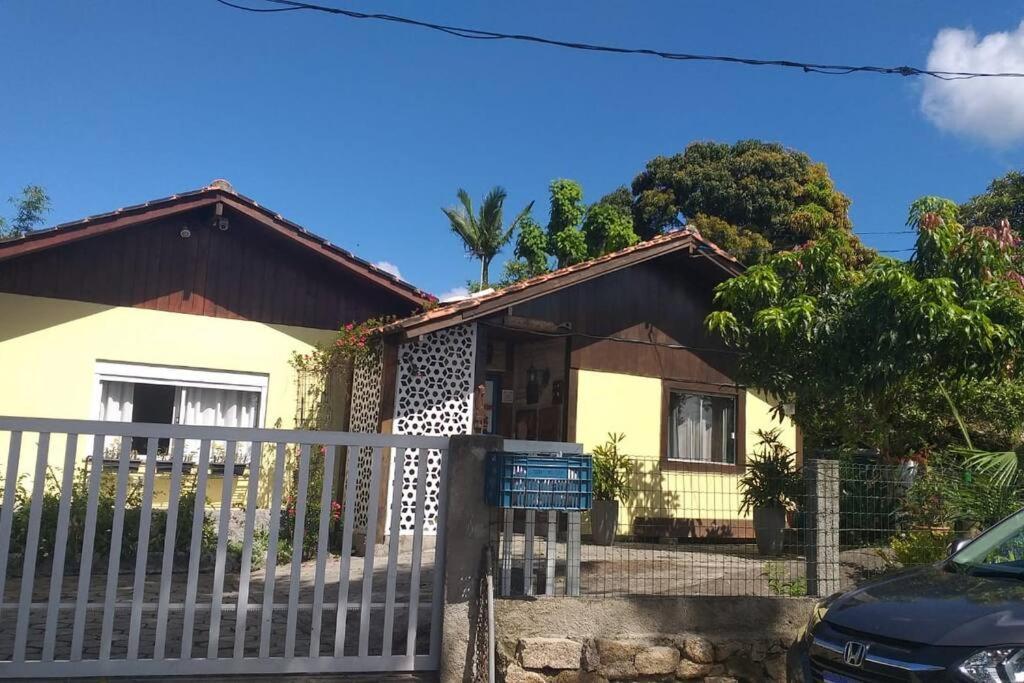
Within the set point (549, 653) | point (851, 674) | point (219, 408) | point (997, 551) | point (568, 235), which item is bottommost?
point (549, 653)

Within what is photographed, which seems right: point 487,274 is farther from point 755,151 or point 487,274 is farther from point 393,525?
point 393,525

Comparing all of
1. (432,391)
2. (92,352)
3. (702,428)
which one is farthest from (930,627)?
(92,352)

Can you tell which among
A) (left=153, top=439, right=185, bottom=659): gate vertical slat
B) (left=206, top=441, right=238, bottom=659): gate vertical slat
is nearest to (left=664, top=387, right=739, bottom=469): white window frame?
(left=206, top=441, right=238, bottom=659): gate vertical slat

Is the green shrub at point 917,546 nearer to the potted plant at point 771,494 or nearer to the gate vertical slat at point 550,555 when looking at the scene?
the potted plant at point 771,494

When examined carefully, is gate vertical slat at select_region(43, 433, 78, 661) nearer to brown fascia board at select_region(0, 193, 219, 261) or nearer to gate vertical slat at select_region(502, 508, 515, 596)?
gate vertical slat at select_region(502, 508, 515, 596)

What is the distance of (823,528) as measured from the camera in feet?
20.5

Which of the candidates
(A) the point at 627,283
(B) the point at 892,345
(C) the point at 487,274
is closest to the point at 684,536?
(B) the point at 892,345

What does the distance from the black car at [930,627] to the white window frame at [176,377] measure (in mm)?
8145

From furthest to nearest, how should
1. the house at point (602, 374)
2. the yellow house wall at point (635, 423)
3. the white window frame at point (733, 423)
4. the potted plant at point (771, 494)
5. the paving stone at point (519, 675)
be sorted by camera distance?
the white window frame at point (733, 423) → the yellow house wall at point (635, 423) → the house at point (602, 374) → the potted plant at point (771, 494) → the paving stone at point (519, 675)

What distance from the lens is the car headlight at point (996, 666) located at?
11.9 feet

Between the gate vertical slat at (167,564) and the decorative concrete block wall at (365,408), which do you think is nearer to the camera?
the gate vertical slat at (167,564)

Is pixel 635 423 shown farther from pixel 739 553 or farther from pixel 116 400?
pixel 116 400

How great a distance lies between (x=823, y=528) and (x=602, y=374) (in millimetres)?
5879

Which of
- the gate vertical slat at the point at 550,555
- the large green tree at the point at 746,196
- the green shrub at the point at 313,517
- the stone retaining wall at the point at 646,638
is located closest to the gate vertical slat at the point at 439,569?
the stone retaining wall at the point at 646,638
